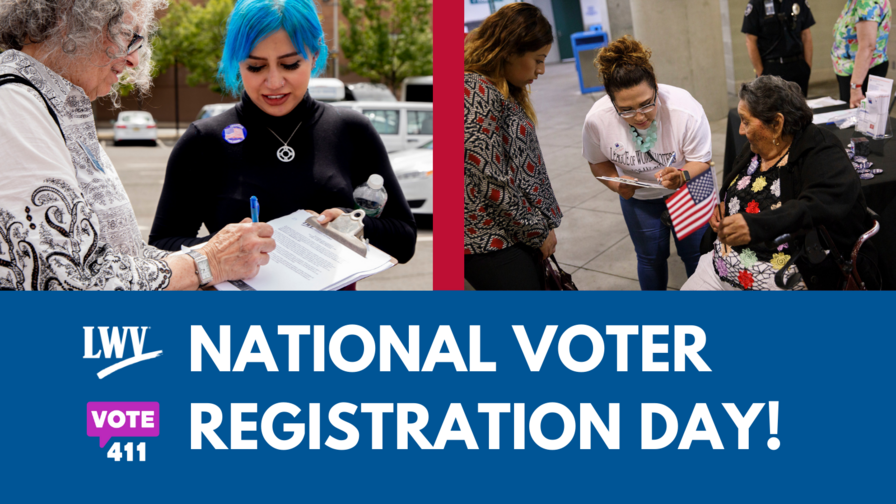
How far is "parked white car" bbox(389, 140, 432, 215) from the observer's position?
7129mm

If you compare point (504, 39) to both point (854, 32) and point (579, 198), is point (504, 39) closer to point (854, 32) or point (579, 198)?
point (579, 198)

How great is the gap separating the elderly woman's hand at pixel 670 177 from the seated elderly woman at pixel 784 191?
15 cm

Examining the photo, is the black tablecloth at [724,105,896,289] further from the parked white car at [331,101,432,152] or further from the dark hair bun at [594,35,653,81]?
the parked white car at [331,101,432,152]

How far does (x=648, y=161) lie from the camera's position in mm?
2178

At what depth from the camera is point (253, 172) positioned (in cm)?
194

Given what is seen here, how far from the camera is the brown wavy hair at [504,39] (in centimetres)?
210

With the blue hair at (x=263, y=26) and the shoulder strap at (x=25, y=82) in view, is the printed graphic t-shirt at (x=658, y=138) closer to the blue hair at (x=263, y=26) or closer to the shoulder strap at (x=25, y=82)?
the blue hair at (x=263, y=26)

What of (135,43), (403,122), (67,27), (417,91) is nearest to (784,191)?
(135,43)

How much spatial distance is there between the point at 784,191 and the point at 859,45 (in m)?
0.48

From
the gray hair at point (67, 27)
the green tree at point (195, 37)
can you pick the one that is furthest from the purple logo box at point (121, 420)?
the green tree at point (195, 37)

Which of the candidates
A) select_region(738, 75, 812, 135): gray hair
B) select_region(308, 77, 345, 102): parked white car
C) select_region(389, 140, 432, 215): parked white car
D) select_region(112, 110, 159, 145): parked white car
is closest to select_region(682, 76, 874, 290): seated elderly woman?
select_region(738, 75, 812, 135): gray hair

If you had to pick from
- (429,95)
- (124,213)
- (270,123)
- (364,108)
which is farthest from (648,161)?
(429,95)

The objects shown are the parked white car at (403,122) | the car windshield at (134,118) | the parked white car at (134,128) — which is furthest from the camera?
the car windshield at (134,118)

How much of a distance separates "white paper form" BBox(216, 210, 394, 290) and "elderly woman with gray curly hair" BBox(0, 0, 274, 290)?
93mm
